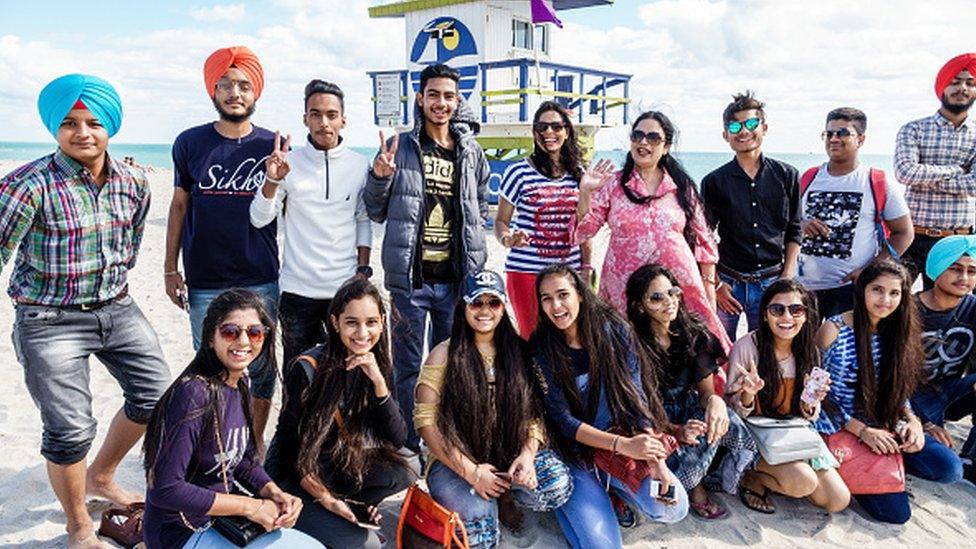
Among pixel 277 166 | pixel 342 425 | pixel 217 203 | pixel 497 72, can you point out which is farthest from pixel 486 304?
pixel 497 72

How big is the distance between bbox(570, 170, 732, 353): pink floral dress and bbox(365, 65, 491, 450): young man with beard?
2.50ft

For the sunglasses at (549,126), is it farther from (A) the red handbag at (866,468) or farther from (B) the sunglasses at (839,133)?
(A) the red handbag at (866,468)

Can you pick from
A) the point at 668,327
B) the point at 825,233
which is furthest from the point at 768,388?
the point at 825,233

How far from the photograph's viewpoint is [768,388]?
3.82 meters

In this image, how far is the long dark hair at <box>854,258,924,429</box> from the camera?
153 inches

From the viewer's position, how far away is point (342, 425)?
3336 millimetres

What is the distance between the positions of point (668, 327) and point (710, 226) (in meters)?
1.02

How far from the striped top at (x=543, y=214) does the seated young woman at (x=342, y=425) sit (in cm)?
132

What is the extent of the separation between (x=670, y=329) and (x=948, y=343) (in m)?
1.92

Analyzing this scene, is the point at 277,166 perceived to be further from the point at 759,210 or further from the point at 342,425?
the point at 759,210

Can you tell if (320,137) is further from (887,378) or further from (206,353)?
(887,378)

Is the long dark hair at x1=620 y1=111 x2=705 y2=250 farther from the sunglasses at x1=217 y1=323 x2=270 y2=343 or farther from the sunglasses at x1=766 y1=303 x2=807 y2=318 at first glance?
the sunglasses at x1=217 y1=323 x2=270 y2=343

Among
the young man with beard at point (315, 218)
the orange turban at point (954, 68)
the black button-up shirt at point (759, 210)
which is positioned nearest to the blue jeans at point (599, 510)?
the young man with beard at point (315, 218)

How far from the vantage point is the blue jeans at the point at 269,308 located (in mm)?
3842
